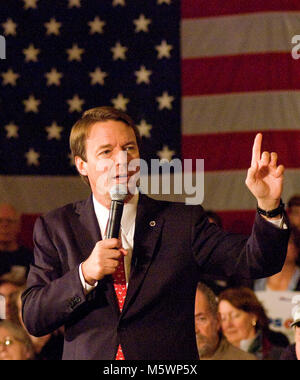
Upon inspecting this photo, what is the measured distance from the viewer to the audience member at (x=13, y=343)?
346cm

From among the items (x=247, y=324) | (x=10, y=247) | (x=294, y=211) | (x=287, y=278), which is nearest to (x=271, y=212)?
(x=247, y=324)

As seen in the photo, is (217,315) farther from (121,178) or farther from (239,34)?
(239,34)

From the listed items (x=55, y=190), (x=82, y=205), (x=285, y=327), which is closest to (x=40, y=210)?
(x=55, y=190)

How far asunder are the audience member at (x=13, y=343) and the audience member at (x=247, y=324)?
1.10 meters

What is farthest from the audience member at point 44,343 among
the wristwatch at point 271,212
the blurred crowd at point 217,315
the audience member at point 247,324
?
the wristwatch at point 271,212

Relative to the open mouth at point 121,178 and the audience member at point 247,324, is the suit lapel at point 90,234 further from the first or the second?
the audience member at point 247,324

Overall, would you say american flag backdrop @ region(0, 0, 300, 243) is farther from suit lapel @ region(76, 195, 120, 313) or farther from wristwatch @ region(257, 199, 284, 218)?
wristwatch @ region(257, 199, 284, 218)

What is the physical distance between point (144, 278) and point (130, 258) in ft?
0.30

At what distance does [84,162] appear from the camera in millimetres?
2309

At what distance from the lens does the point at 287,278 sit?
445 centimetres
